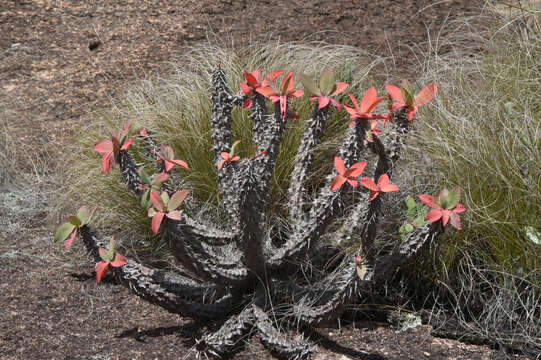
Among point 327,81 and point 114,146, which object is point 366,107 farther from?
point 114,146

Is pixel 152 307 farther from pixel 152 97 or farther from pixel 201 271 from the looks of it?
pixel 152 97

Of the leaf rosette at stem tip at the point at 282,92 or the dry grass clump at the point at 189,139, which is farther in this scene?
the dry grass clump at the point at 189,139

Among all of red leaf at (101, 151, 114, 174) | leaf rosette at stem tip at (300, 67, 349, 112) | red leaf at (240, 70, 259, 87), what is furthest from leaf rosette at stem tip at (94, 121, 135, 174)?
leaf rosette at stem tip at (300, 67, 349, 112)

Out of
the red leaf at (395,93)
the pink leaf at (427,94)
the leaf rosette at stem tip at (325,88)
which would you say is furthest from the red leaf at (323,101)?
the pink leaf at (427,94)

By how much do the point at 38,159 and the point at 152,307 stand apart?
67.5 inches

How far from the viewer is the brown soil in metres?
2.12

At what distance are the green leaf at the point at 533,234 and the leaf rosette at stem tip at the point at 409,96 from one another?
0.61 m

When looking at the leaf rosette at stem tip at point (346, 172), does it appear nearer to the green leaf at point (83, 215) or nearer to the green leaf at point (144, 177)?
the green leaf at point (144, 177)

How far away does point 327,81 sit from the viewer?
192cm

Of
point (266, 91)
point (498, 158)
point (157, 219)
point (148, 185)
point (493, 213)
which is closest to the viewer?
point (157, 219)

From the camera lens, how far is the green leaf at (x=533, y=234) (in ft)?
6.93

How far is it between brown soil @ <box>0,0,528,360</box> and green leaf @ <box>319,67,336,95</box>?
0.88 meters

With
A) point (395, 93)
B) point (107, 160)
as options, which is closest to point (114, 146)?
point (107, 160)

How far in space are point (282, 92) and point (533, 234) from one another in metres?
1.03
